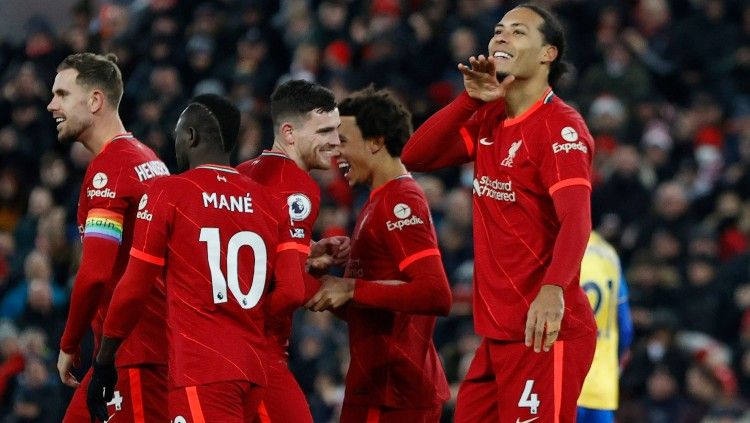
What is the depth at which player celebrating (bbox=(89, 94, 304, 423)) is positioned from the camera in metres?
6.09

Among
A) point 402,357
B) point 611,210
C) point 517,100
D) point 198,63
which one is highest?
point 198,63

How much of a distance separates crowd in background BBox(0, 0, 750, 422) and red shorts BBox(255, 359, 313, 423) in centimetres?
382

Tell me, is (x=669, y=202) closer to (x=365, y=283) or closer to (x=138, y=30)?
(x=365, y=283)

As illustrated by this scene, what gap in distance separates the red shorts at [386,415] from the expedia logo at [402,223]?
0.84m

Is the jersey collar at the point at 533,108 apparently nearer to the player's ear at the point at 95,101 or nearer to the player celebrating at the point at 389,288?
the player celebrating at the point at 389,288

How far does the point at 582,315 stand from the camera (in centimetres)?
628

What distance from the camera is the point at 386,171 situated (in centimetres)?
730

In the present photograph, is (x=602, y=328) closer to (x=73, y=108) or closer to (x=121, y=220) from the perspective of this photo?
(x=121, y=220)

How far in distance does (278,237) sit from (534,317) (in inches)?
44.4

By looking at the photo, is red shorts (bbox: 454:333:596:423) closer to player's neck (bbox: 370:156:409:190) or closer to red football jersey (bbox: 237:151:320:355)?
red football jersey (bbox: 237:151:320:355)

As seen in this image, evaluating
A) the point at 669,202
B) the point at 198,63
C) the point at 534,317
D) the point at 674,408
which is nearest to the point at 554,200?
the point at 534,317

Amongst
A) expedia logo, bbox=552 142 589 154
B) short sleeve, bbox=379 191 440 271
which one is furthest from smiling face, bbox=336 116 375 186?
expedia logo, bbox=552 142 589 154

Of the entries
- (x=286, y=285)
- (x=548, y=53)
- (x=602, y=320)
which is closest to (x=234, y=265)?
(x=286, y=285)

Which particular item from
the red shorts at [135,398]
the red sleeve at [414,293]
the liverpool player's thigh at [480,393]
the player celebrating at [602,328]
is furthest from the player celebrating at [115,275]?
the player celebrating at [602,328]
